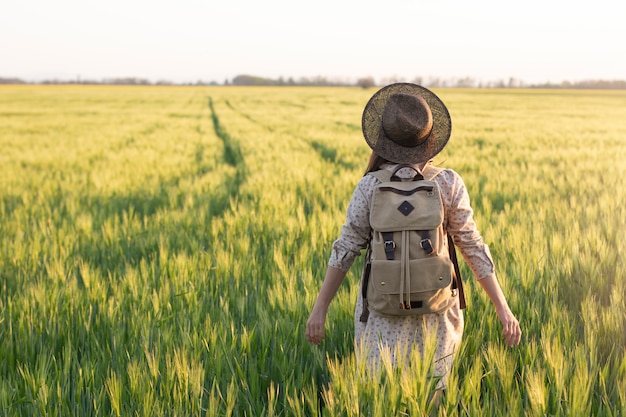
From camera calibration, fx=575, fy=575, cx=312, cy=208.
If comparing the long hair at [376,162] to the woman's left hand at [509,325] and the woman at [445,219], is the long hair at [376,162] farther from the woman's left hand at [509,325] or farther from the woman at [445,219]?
the woman's left hand at [509,325]

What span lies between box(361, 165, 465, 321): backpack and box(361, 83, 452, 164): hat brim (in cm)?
12

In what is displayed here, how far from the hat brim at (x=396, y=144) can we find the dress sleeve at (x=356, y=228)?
109mm

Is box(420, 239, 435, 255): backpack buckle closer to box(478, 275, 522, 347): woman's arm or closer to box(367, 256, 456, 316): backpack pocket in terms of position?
box(367, 256, 456, 316): backpack pocket

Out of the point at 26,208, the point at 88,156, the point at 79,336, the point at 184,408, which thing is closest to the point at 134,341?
the point at 79,336

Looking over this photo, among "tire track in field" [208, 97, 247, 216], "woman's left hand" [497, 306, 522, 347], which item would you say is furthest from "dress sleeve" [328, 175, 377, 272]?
"tire track in field" [208, 97, 247, 216]

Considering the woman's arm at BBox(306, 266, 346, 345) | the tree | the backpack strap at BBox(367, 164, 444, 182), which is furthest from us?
the tree

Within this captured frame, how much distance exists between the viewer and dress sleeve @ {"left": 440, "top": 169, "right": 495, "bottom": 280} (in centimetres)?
179

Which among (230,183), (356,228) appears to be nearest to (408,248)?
(356,228)

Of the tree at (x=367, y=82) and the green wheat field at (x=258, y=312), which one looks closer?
the green wheat field at (x=258, y=312)

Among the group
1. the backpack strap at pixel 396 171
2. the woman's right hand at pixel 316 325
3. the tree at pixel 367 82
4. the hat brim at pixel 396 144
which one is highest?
the tree at pixel 367 82

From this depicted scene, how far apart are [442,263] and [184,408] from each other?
2.86ft

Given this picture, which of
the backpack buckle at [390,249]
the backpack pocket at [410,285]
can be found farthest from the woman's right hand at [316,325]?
the backpack buckle at [390,249]

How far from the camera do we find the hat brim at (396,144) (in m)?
1.79

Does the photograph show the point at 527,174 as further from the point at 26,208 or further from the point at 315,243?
the point at 26,208
